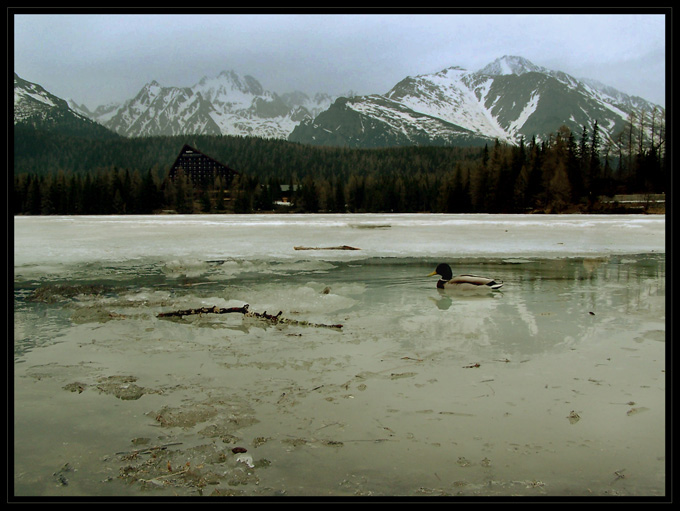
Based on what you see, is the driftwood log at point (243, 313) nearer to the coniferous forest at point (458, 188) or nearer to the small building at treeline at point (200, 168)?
the coniferous forest at point (458, 188)

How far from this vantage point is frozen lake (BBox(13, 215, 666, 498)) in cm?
382

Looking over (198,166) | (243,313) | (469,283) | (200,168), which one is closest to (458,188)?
(200,168)

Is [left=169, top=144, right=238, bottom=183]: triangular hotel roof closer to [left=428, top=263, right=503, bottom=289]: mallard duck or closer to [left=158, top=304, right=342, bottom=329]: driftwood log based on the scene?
[left=428, top=263, right=503, bottom=289]: mallard duck

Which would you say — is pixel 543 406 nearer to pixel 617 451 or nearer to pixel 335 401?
pixel 617 451

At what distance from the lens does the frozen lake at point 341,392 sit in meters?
3.82

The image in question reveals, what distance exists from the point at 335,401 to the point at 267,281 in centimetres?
773

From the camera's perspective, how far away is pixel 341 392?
534 centimetres

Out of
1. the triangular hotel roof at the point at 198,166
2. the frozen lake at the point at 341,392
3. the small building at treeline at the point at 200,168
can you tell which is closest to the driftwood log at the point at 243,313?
the frozen lake at the point at 341,392

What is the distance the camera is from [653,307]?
30.9ft

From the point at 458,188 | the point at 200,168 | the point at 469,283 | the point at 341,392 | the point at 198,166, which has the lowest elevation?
the point at 341,392

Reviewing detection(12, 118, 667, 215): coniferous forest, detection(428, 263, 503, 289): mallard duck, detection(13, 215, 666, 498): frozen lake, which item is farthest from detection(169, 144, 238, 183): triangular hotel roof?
detection(428, 263, 503, 289): mallard duck

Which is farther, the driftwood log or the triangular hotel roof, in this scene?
the triangular hotel roof

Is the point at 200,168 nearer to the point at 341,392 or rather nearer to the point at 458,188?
the point at 458,188
